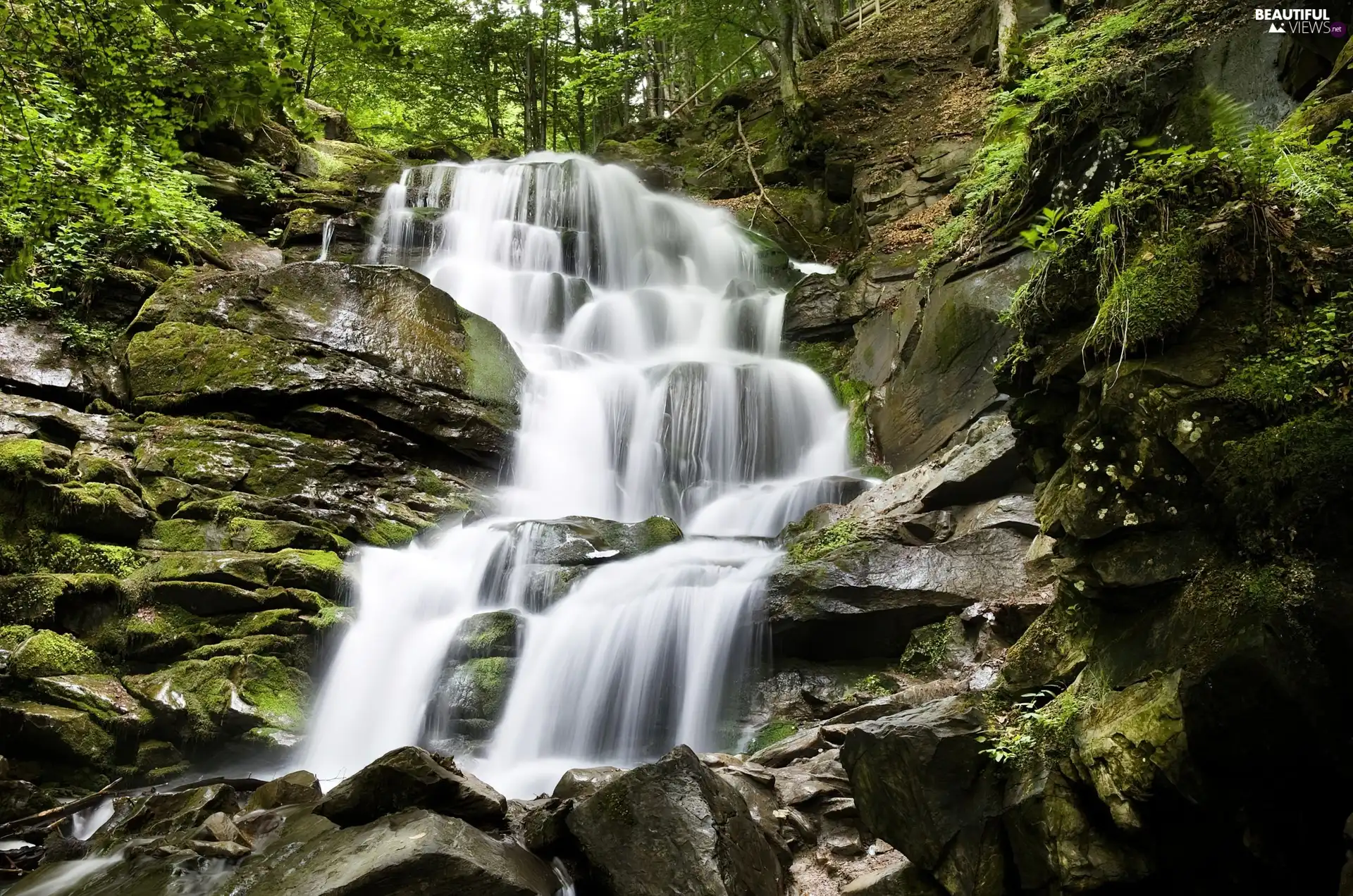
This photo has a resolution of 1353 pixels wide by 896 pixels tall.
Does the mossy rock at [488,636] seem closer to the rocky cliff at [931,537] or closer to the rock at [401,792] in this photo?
the rocky cliff at [931,537]

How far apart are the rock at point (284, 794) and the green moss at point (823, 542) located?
4.47 meters

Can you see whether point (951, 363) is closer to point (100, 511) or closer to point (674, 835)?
point (674, 835)

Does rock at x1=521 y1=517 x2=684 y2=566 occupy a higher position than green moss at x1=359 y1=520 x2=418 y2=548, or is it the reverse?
rock at x1=521 y1=517 x2=684 y2=566

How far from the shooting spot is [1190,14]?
8.07 m

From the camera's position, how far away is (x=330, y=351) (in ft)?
35.7

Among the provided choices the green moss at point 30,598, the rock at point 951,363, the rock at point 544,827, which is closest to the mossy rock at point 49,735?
the green moss at point 30,598

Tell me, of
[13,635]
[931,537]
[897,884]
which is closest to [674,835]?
[897,884]

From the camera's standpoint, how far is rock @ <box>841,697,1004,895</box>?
348 centimetres

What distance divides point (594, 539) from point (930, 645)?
4.08 meters

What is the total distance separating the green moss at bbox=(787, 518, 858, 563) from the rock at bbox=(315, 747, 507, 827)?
386 centimetres

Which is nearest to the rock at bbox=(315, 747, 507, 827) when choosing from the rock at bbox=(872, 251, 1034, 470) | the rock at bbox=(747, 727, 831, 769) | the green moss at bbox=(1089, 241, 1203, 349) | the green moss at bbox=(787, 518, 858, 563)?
the rock at bbox=(747, 727, 831, 769)

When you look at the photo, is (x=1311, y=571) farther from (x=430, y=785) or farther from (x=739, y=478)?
(x=739, y=478)

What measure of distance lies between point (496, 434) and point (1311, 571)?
999 cm

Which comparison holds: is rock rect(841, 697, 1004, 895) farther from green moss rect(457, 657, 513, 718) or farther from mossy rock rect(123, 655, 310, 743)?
mossy rock rect(123, 655, 310, 743)
